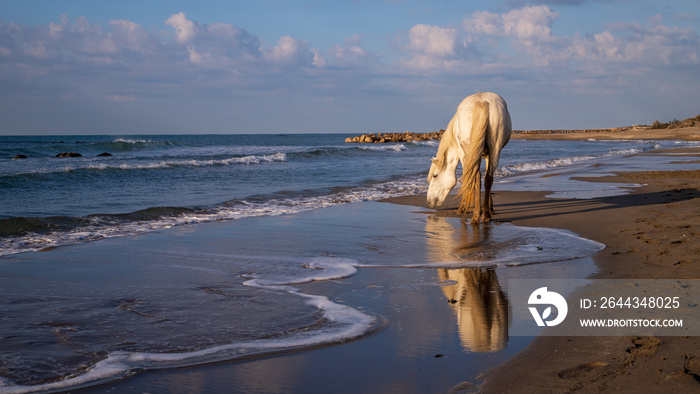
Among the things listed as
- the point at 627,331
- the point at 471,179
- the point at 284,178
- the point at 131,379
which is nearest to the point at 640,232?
the point at 471,179

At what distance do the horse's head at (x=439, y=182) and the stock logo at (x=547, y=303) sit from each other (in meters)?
5.63

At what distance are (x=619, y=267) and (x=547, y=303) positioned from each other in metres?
1.80

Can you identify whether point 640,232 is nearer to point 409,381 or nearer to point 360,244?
point 360,244

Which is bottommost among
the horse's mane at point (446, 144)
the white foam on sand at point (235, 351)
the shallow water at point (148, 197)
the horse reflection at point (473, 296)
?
the white foam on sand at point (235, 351)

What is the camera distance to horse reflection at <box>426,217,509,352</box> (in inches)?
153

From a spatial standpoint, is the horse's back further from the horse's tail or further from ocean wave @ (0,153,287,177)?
ocean wave @ (0,153,287,177)

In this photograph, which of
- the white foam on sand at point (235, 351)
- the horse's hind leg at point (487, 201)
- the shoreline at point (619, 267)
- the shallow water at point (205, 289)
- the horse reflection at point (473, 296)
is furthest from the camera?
the horse's hind leg at point (487, 201)

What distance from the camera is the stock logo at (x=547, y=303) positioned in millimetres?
4277

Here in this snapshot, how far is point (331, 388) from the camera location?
10.2 feet

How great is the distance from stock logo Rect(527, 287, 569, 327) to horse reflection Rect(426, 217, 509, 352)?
0.76 feet

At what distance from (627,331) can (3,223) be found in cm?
916

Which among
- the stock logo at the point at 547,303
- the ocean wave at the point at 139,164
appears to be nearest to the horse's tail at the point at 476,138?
the stock logo at the point at 547,303

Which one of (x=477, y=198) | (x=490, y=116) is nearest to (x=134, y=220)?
(x=477, y=198)

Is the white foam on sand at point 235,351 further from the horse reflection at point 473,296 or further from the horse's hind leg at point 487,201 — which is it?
the horse's hind leg at point 487,201
